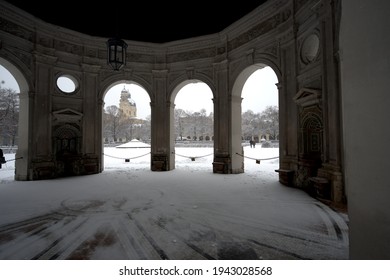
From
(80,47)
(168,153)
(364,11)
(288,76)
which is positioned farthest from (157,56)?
(364,11)

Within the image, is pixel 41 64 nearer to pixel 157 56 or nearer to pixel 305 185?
pixel 157 56

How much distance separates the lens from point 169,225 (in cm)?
450

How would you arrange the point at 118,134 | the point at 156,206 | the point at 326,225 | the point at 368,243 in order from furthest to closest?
the point at 118,134
the point at 156,206
the point at 326,225
the point at 368,243

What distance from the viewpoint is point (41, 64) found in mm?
10555

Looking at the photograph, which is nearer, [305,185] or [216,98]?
[305,185]

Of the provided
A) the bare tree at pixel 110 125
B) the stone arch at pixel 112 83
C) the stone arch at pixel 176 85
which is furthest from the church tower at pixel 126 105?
the stone arch at pixel 176 85

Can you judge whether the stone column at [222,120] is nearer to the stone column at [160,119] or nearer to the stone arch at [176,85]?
the stone arch at [176,85]

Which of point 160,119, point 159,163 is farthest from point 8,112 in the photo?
point 159,163

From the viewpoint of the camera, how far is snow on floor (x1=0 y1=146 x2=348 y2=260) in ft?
11.1

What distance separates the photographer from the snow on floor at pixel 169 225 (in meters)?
3.40

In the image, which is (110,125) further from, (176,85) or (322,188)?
(322,188)

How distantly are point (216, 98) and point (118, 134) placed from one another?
179 feet

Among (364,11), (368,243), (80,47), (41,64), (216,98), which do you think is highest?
(80,47)

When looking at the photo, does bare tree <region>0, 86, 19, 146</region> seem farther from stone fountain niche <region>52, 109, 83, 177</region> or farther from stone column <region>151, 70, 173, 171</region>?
stone column <region>151, 70, 173, 171</region>
